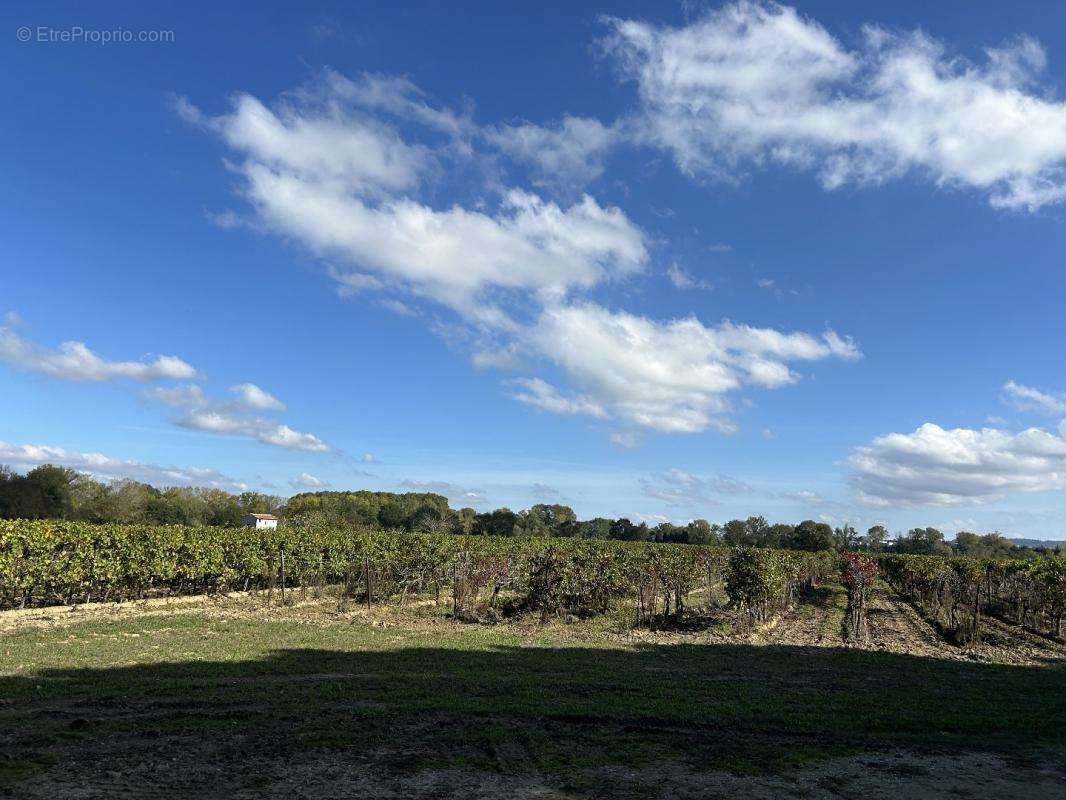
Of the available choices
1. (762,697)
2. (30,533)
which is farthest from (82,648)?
(762,697)

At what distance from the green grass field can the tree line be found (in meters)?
59.4

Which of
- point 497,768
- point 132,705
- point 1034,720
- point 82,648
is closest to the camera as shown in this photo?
point 497,768

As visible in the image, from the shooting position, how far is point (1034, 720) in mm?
11234

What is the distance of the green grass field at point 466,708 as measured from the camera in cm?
809

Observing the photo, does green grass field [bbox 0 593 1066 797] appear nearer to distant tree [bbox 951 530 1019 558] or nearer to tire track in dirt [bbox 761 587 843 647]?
tire track in dirt [bbox 761 587 843 647]

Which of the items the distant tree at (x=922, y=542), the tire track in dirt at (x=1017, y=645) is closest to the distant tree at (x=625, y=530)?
the distant tree at (x=922, y=542)

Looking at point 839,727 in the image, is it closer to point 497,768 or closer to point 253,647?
point 497,768

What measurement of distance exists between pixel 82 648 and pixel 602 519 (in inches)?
3826

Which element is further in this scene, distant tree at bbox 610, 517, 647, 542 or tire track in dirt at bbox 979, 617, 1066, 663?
distant tree at bbox 610, 517, 647, 542

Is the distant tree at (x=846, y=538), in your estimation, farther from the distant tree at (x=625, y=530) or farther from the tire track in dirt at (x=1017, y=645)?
the tire track in dirt at (x=1017, y=645)

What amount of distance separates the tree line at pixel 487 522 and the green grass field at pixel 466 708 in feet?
195

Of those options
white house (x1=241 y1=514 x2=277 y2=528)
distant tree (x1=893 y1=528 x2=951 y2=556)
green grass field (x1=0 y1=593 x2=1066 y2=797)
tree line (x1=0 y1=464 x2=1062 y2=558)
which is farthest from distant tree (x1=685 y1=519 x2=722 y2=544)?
green grass field (x1=0 y1=593 x2=1066 y2=797)

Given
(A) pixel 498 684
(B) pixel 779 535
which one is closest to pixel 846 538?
(B) pixel 779 535

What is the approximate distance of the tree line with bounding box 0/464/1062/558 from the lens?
77062 mm
